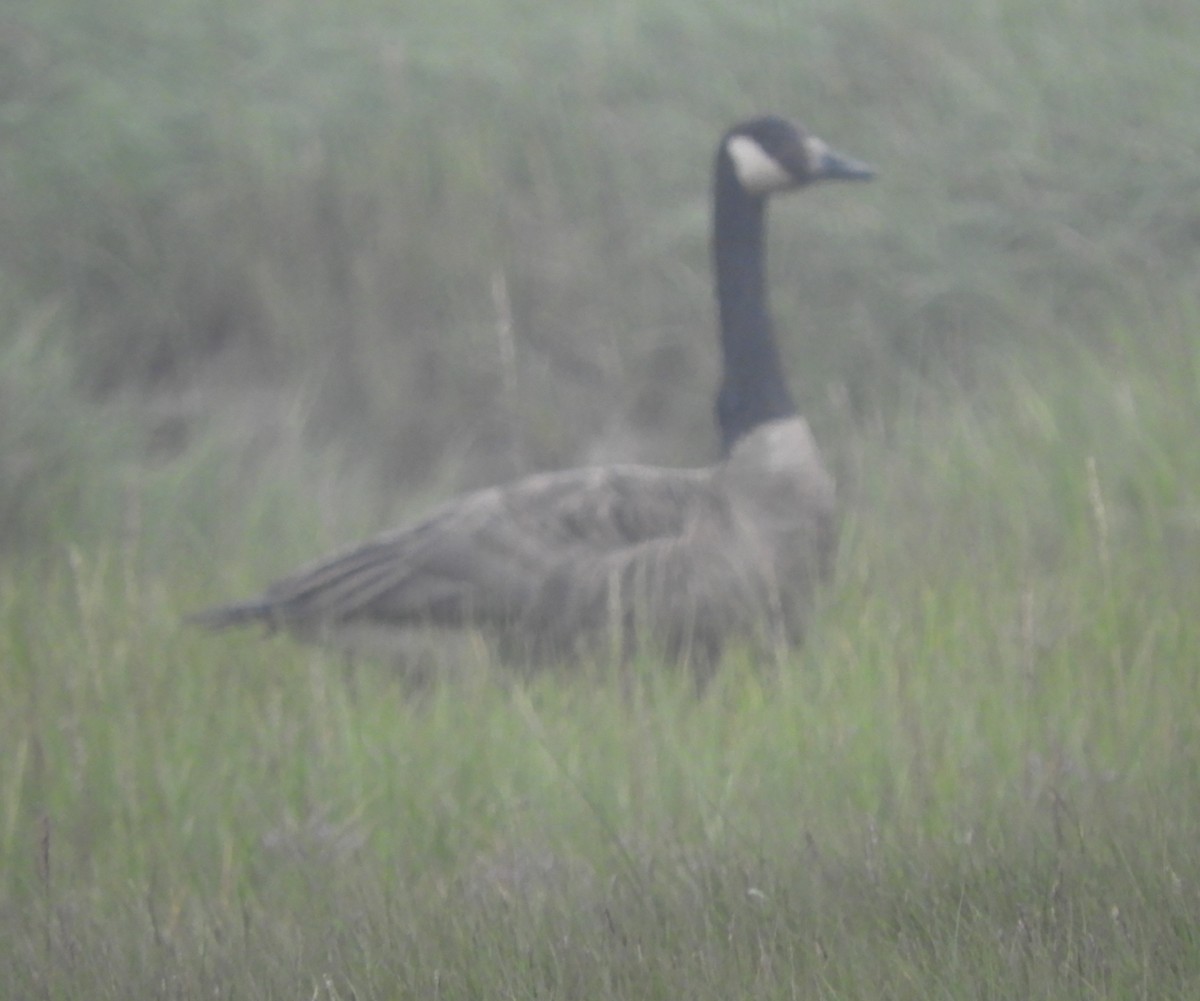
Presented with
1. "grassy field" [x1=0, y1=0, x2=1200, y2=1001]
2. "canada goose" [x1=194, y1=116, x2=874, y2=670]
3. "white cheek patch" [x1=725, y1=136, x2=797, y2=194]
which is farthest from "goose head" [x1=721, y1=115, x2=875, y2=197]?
"grassy field" [x1=0, y1=0, x2=1200, y2=1001]

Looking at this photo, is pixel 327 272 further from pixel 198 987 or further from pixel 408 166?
pixel 198 987

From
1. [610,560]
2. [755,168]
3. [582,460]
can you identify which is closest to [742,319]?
[755,168]

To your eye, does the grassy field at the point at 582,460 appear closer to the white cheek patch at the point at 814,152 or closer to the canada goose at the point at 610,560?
the canada goose at the point at 610,560

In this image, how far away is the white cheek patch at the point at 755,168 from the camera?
7.00 m

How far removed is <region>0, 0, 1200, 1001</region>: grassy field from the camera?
11.4 ft

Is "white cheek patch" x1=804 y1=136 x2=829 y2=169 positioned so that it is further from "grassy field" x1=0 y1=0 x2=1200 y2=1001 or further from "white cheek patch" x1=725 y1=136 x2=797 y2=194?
"grassy field" x1=0 y1=0 x2=1200 y2=1001

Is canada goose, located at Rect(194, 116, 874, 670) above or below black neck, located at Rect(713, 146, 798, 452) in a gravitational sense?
below

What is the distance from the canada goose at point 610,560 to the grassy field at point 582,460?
0.22 m

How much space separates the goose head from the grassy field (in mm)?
1151

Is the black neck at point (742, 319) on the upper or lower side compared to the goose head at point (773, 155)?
lower

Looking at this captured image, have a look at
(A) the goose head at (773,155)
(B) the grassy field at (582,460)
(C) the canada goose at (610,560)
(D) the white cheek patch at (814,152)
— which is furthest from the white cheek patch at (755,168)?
(B) the grassy field at (582,460)

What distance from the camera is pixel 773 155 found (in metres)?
7.00

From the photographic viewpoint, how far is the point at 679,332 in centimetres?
916

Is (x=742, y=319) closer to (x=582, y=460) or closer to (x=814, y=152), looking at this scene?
(x=814, y=152)
